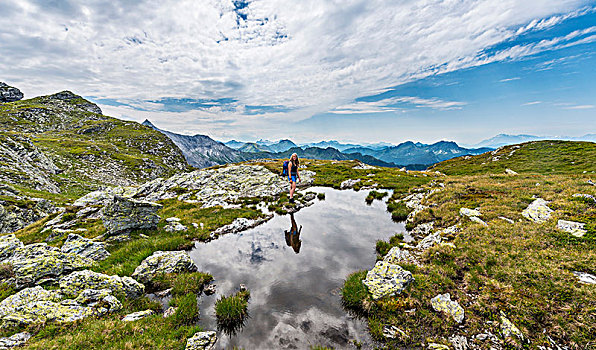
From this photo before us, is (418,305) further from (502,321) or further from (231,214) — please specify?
(231,214)

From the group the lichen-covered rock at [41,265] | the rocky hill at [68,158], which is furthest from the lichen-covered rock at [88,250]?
the rocky hill at [68,158]

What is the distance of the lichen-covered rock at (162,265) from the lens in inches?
407

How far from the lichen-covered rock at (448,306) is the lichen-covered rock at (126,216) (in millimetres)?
19068

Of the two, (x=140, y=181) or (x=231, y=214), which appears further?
(x=140, y=181)

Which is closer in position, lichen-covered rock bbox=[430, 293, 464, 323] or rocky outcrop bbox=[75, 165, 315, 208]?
lichen-covered rock bbox=[430, 293, 464, 323]

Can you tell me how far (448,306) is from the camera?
7.86 meters

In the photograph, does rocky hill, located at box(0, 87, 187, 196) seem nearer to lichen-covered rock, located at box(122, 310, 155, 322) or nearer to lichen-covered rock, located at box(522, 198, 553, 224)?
lichen-covered rock, located at box(122, 310, 155, 322)

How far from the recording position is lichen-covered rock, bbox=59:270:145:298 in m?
8.38

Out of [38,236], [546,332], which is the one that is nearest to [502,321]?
[546,332]

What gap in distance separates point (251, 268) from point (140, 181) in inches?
5399

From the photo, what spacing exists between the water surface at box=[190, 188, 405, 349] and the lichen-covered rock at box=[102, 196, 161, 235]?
544 cm

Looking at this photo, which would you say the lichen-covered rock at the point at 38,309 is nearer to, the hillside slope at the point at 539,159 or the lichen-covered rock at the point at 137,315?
the lichen-covered rock at the point at 137,315

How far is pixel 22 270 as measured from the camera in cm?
902

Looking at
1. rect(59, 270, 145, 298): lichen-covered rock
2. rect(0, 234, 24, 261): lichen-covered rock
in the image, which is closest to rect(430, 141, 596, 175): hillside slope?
rect(59, 270, 145, 298): lichen-covered rock
